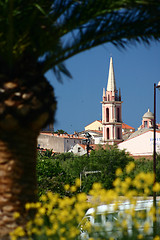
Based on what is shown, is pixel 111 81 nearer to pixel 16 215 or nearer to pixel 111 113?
pixel 111 113

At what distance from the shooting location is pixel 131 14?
213 inches

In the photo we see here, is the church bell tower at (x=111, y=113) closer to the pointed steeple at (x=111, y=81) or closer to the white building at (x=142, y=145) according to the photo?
the pointed steeple at (x=111, y=81)

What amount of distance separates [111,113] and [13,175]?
102 m

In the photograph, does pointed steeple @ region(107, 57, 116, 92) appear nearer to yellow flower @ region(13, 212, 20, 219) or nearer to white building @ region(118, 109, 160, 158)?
white building @ region(118, 109, 160, 158)

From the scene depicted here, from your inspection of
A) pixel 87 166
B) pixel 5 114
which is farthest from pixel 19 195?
pixel 87 166

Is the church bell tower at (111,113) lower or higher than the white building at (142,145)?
higher

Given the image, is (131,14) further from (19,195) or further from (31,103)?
(19,195)

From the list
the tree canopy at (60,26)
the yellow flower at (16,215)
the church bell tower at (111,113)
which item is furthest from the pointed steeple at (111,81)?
the yellow flower at (16,215)

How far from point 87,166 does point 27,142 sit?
40719 mm

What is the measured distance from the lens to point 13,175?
4.85 metres

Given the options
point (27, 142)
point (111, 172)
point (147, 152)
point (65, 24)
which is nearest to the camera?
point (27, 142)

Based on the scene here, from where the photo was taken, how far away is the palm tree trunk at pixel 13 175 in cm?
480

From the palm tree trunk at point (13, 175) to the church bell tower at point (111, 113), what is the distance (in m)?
99.7

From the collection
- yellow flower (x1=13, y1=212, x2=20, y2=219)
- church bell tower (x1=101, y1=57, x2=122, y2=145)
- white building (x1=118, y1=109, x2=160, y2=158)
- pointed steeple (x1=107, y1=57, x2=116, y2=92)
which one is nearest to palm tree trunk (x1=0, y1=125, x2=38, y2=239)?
yellow flower (x1=13, y1=212, x2=20, y2=219)
